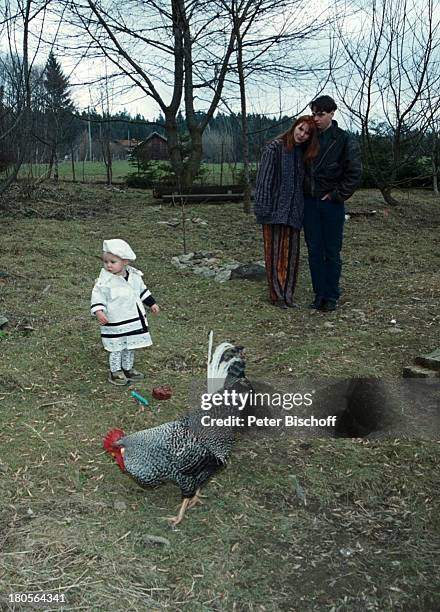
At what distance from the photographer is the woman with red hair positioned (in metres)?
5.44

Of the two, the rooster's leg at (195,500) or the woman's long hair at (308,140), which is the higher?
the woman's long hair at (308,140)

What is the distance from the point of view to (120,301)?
3906 millimetres

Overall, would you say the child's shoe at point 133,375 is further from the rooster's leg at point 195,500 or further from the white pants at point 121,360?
the rooster's leg at point 195,500

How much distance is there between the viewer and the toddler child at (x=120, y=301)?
12.6ft

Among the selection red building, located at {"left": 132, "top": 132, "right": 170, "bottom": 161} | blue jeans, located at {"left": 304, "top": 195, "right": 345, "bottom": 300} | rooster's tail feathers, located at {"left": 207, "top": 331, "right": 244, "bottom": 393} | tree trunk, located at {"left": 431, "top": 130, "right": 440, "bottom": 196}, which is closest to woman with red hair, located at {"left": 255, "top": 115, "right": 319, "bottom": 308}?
blue jeans, located at {"left": 304, "top": 195, "right": 345, "bottom": 300}

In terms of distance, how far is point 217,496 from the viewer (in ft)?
9.71

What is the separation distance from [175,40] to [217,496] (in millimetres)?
10651

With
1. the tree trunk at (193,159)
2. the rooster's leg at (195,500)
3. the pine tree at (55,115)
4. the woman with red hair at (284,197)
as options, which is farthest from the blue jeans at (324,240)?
the pine tree at (55,115)

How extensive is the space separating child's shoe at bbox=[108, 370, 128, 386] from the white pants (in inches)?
1.0

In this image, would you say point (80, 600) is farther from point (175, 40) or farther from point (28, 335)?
point (175, 40)

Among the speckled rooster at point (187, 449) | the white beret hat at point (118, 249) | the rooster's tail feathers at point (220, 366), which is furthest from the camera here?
the white beret hat at point (118, 249)

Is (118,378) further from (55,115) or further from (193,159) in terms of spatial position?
(55,115)

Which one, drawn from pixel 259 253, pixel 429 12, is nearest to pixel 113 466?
pixel 259 253

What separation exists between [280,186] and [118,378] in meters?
2.39
